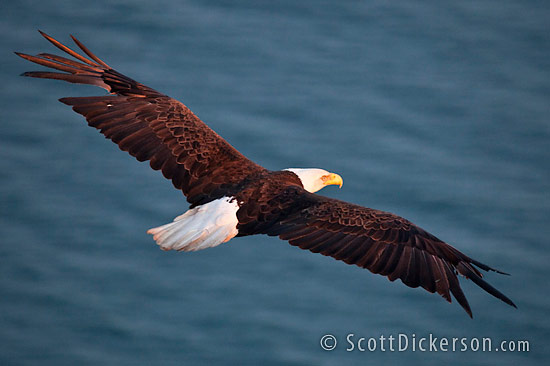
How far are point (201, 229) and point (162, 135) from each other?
42.6 inches

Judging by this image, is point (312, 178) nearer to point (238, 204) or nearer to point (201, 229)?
point (238, 204)

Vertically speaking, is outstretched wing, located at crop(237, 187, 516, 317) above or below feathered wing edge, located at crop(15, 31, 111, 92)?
below

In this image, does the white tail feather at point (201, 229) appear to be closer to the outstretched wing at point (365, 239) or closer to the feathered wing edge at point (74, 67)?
the outstretched wing at point (365, 239)

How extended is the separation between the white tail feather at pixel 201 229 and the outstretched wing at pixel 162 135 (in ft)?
0.81

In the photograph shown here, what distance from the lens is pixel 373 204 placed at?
12766mm

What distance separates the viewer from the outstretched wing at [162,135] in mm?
9602

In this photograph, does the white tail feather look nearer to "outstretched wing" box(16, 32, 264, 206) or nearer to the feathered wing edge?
"outstretched wing" box(16, 32, 264, 206)

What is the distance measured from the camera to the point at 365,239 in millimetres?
9039

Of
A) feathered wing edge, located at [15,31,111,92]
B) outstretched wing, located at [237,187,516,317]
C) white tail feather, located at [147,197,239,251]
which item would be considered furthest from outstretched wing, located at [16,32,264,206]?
outstretched wing, located at [237,187,516,317]

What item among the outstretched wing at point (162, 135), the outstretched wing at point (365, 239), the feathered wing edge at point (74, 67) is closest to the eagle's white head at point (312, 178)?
the outstretched wing at point (162, 135)

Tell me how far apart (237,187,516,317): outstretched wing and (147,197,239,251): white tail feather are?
104 millimetres

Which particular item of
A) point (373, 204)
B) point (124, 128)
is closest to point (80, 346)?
Result: point (124, 128)

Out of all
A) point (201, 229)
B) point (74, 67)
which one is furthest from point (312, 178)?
point (74, 67)

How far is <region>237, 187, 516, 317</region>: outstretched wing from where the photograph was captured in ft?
29.2
